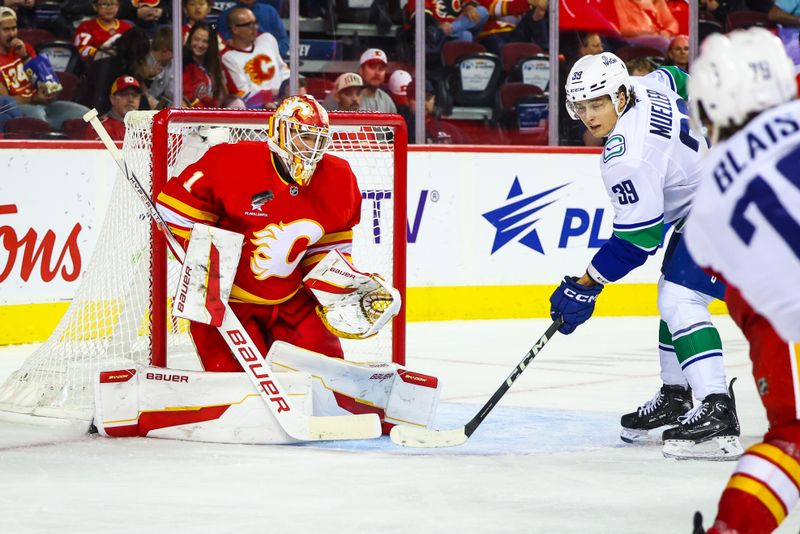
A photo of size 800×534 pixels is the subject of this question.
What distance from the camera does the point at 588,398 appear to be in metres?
4.73

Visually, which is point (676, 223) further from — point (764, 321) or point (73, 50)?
point (73, 50)

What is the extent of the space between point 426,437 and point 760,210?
1928mm

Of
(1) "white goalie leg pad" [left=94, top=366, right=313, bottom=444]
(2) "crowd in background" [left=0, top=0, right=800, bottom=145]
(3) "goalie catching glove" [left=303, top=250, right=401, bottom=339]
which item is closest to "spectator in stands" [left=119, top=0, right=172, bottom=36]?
(2) "crowd in background" [left=0, top=0, right=800, bottom=145]

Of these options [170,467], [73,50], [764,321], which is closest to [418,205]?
[73,50]

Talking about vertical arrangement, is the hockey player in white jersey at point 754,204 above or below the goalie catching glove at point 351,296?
above

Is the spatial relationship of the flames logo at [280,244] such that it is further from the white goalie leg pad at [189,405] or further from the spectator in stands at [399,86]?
the spectator in stands at [399,86]

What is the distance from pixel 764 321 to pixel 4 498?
168 cm

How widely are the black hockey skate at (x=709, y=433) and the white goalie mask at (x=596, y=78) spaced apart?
790mm

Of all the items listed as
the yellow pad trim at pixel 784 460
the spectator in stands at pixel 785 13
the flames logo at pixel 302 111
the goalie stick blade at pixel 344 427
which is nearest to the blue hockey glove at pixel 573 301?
the goalie stick blade at pixel 344 427

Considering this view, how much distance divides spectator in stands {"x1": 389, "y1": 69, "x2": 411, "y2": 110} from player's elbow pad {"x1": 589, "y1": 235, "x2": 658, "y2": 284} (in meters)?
3.70

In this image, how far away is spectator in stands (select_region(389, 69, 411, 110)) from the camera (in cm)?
725

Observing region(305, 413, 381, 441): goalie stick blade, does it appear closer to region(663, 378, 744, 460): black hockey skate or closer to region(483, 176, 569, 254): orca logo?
region(663, 378, 744, 460): black hockey skate

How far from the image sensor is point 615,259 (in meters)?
3.64

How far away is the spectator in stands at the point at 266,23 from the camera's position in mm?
6949
